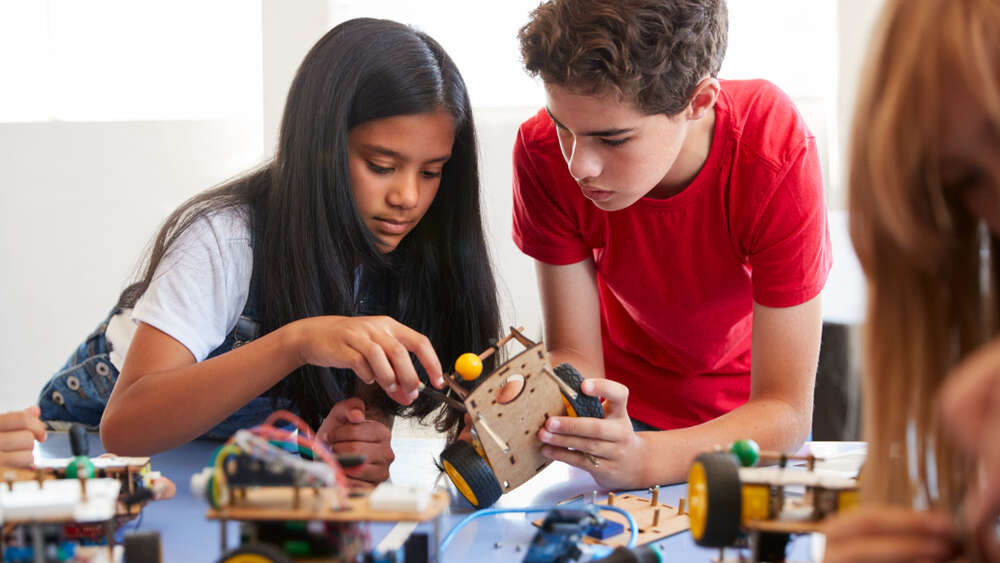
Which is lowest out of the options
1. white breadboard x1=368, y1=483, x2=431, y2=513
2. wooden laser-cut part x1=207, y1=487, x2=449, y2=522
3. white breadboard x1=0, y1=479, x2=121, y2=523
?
white breadboard x1=0, y1=479, x2=121, y2=523

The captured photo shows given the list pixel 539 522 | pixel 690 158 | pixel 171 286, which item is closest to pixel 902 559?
pixel 539 522

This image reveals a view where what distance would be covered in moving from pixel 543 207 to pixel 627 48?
404 mm

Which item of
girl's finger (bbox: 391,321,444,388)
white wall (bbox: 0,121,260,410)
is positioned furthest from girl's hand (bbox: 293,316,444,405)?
white wall (bbox: 0,121,260,410)

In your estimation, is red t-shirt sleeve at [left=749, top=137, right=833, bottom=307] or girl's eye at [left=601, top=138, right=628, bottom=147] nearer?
girl's eye at [left=601, top=138, right=628, bottom=147]

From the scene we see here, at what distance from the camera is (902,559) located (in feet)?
1.76

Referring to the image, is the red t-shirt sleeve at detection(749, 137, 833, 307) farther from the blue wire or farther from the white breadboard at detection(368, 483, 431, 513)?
the white breadboard at detection(368, 483, 431, 513)

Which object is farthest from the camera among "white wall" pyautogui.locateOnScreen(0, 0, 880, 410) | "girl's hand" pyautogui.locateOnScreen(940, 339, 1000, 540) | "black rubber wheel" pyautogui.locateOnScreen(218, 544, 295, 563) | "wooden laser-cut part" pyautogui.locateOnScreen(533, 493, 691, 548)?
"white wall" pyautogui.locateOnScreen(0, 0, 880, 410)

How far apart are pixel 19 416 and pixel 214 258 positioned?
38 cm

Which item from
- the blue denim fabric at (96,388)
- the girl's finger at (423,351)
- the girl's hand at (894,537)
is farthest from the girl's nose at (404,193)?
the girl's hand at (894,537)

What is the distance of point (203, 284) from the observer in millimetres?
1297

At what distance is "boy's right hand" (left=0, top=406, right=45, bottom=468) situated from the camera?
0.97 meters

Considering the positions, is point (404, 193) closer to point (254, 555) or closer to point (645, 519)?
point (645, 519)

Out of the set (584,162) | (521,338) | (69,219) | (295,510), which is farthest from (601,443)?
(69,219)

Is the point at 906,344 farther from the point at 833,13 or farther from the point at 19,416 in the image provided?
the point at 833,13
